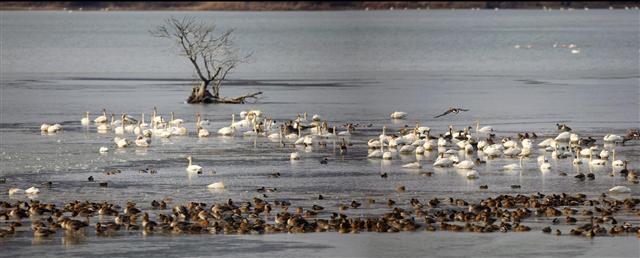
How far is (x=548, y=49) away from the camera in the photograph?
4845 inches

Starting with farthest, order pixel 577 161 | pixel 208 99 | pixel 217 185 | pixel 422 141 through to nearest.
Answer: pixel 208 99
pixel 422 141
pixel 577 161
pixel 217 185

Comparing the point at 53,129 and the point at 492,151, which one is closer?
the point at 492,151

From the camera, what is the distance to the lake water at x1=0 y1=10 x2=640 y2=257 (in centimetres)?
2370

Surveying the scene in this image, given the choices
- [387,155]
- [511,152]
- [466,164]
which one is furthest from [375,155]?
[466,164]

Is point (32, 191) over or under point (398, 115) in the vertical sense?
under

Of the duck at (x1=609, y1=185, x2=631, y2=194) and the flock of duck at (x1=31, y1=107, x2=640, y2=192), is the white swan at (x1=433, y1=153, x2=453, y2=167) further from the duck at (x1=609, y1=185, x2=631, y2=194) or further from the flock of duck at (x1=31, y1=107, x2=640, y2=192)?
the duck at (x1=609, y1=185, x2=631, y2=194)

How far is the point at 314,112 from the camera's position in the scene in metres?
49.1

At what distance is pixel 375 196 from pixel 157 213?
15.8ft

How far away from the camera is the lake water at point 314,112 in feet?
77.7

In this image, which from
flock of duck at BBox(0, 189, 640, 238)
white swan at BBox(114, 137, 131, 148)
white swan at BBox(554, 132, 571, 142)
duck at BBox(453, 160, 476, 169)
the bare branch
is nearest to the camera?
flock of duck at BBox(0, 189, 640, 238)

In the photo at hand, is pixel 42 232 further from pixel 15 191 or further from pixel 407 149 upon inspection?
pixel 407 149

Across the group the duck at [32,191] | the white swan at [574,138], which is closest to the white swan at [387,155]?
the white swan at [574,138]

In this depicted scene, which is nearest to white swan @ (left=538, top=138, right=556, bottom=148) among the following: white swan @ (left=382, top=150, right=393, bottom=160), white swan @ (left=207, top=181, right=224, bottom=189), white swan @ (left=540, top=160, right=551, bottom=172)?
white swan @ (left=540, top=160, right=551, bottom=172)

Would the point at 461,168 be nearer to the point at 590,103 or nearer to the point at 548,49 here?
the point at 590,103
